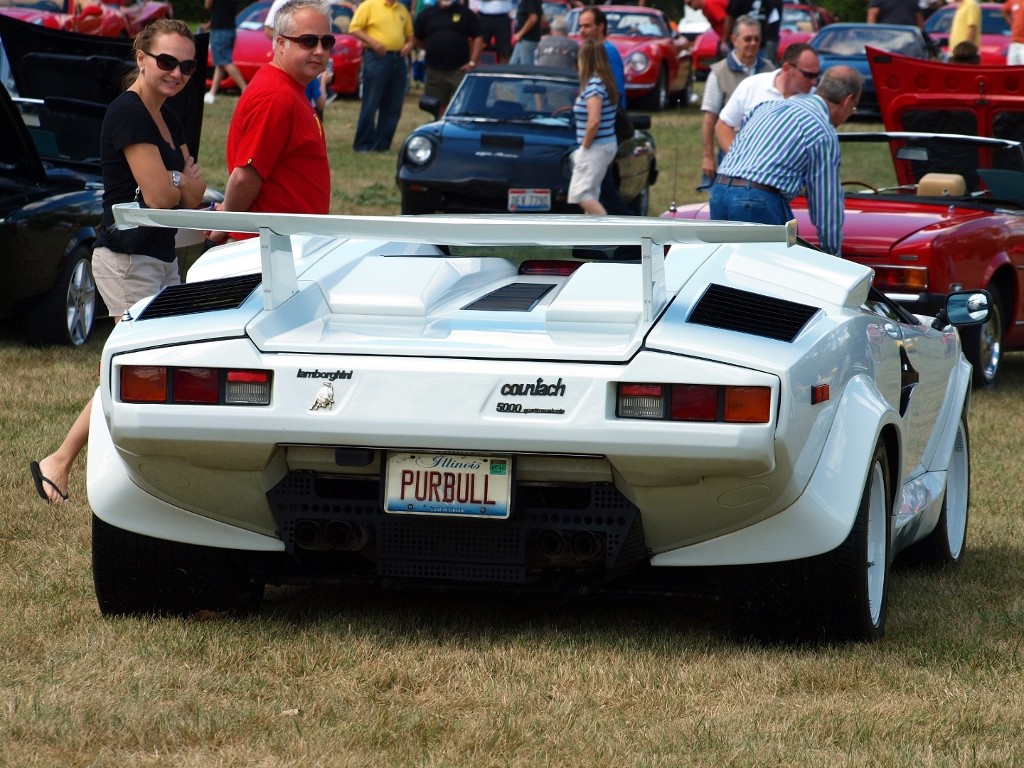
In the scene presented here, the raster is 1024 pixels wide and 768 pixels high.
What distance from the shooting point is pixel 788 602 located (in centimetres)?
414

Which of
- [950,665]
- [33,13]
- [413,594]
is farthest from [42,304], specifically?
[33,13]

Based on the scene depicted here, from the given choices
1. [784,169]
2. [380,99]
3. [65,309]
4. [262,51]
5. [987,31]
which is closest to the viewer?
[784,169]

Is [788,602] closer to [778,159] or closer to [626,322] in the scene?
[626,322]

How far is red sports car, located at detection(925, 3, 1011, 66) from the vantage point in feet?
79.9

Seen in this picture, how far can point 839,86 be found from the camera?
26.1 ft

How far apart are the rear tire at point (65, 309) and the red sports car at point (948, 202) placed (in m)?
3.24

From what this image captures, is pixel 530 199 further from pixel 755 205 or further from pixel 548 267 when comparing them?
pixel 548 267

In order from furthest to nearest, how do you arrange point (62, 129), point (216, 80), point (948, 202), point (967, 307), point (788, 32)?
point (788, 32) < point (216, 80) < point (62, 129) < point (948, 202) < point (967, 307)

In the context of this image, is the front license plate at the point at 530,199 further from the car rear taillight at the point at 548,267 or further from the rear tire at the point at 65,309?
the car rear taillight at the point at 548,267

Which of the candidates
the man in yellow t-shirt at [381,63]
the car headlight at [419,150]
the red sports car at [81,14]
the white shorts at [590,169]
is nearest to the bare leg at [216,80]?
the red sports car at [81,14]

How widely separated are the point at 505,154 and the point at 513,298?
8.92 metres

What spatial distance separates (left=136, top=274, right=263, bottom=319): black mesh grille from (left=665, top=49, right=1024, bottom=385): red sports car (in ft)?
14.4

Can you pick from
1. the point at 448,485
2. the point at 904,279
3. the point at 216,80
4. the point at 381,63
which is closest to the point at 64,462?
the point at 448,485

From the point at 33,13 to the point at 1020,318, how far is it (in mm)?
12965
